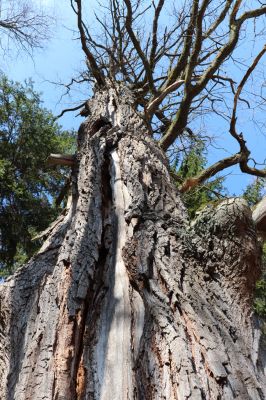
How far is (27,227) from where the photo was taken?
8.23 metres

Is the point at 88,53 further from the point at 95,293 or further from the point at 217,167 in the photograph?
the point at 95,293

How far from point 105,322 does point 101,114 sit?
2.89 meters

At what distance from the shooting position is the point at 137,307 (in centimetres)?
190

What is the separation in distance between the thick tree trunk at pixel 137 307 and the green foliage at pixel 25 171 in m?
5.44

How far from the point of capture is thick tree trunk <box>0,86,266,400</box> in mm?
1552

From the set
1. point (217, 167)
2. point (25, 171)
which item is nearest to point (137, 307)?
point (217, 167)

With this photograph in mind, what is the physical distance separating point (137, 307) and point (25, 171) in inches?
273

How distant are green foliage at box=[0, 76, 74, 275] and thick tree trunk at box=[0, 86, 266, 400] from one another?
5.44 m

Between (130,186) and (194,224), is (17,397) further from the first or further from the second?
(130,186)

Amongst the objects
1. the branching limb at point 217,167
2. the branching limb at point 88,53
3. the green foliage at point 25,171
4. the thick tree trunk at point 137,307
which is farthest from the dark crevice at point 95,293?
the green foliage at point 25,171

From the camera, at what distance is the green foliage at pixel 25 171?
→ 8.06 meters

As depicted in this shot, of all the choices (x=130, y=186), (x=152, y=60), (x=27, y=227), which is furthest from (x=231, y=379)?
(x=27, y=227)

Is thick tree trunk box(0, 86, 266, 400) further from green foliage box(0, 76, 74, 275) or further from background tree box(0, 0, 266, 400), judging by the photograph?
green foliage box(0, 76, 74, 275)

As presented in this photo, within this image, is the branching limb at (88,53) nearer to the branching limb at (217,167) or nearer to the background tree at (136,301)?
the branching limb at (217,167)
